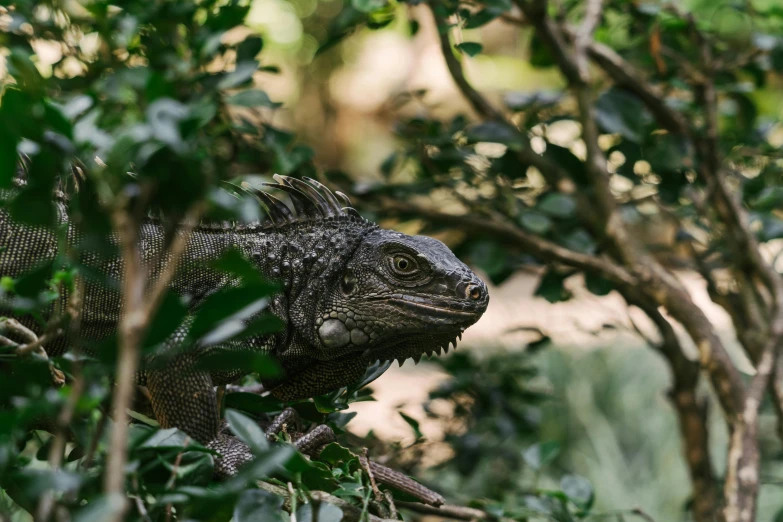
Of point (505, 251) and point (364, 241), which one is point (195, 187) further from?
point (505, 251)

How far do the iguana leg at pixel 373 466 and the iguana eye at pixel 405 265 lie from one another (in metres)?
0.46

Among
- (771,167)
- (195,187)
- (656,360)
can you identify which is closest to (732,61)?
(771,167)

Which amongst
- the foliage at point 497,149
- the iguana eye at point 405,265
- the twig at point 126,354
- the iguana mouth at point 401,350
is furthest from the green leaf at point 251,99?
the twig at point 126,354

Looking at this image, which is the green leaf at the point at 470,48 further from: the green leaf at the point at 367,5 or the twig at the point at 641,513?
the twig at the point at 641,513

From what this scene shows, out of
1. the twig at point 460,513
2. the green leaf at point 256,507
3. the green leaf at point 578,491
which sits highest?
the green leaf at point 256,507

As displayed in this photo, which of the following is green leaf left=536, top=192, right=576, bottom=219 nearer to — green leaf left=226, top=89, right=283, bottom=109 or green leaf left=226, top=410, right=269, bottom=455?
green leaf left=226, top=89, right=283, bottom=109

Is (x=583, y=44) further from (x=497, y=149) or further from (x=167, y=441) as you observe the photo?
(x=167, y=441)

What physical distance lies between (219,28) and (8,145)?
1496mm

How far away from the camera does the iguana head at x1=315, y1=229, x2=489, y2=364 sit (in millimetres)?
1911

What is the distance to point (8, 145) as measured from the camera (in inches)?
36.5

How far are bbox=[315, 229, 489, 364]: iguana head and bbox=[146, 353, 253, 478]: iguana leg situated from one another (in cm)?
32

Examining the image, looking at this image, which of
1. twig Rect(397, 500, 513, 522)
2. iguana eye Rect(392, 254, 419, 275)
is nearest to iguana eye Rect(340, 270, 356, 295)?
iguana eye Rect(392, 254, 419, 275)

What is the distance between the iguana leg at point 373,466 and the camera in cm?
156

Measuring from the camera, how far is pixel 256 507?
1092 mm
